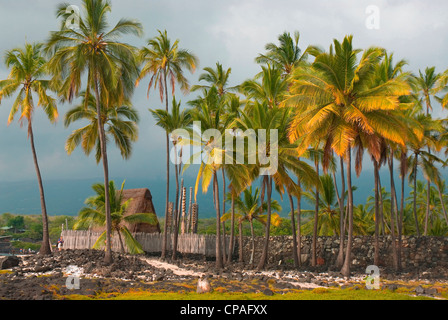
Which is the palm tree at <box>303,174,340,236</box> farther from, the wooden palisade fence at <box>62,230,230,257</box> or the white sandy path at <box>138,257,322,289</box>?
the white sandy path at <box>138,257,322,289</box>

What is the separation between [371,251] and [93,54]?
18.7 m

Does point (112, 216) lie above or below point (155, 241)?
above

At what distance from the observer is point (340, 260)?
23844mm

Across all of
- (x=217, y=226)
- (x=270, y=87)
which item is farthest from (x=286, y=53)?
(x=217, y=226)

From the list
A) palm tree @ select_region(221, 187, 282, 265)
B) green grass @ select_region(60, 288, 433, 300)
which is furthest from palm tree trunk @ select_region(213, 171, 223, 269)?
green grass @ select_region(60, 288, 433, 300)

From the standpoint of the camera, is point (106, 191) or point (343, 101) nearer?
point (343, 101)

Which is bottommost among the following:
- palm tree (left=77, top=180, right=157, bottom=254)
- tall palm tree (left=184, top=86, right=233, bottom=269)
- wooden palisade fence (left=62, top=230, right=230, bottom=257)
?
wooden palisade fence (left=62, top=230, right=230, bottom=257)

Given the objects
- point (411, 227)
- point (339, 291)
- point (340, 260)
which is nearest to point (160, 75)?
point (340, 260)

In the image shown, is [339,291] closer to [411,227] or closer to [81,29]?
[81,29]

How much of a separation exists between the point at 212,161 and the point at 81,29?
926 cm

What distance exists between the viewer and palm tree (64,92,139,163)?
2616 centimetres

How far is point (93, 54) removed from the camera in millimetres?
22062

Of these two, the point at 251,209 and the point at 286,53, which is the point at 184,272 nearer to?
the point at 251,209

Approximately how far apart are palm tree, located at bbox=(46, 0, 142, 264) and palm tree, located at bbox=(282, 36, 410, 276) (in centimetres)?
893
